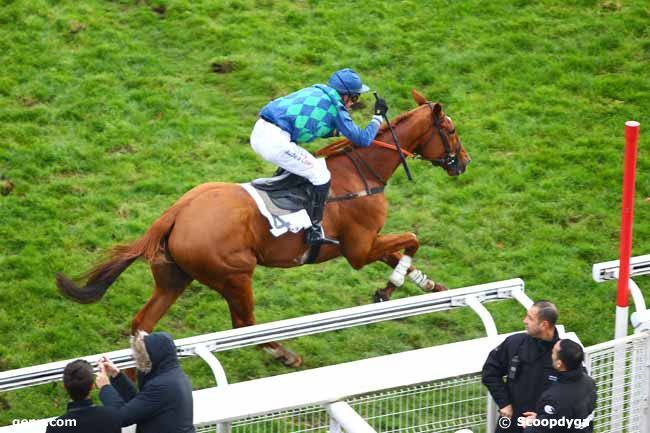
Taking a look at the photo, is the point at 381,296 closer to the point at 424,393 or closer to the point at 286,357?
the point at 286,357

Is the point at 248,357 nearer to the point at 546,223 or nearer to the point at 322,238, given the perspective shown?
the point at 322,238

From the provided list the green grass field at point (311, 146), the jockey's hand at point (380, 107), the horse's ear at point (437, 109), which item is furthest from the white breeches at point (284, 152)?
the green grass field at point (311, 146)

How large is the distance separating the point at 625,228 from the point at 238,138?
4749 millimetres

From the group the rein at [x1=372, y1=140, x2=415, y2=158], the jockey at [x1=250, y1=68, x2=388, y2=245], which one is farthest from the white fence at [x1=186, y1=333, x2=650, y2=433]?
the rein at [x1=372, y1=140, x2=415, y2=158]

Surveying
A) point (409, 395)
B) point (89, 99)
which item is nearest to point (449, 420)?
point (409, 395)

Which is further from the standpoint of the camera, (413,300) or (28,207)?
(28,207)

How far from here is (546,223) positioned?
10031mm

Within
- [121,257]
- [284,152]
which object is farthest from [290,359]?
[284,152]

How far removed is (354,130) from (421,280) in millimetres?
1262

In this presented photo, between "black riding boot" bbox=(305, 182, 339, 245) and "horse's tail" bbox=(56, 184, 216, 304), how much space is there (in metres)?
0.70

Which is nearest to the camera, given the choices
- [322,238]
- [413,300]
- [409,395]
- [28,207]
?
[409,395]

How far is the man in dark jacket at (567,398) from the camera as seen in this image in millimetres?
5863

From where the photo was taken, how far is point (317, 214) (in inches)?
320

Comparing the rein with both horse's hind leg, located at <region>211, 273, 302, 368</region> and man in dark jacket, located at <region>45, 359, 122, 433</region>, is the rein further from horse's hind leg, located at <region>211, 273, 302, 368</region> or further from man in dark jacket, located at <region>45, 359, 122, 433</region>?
man in dark jacket, located at <region>45, 359, 122, 433</region>
